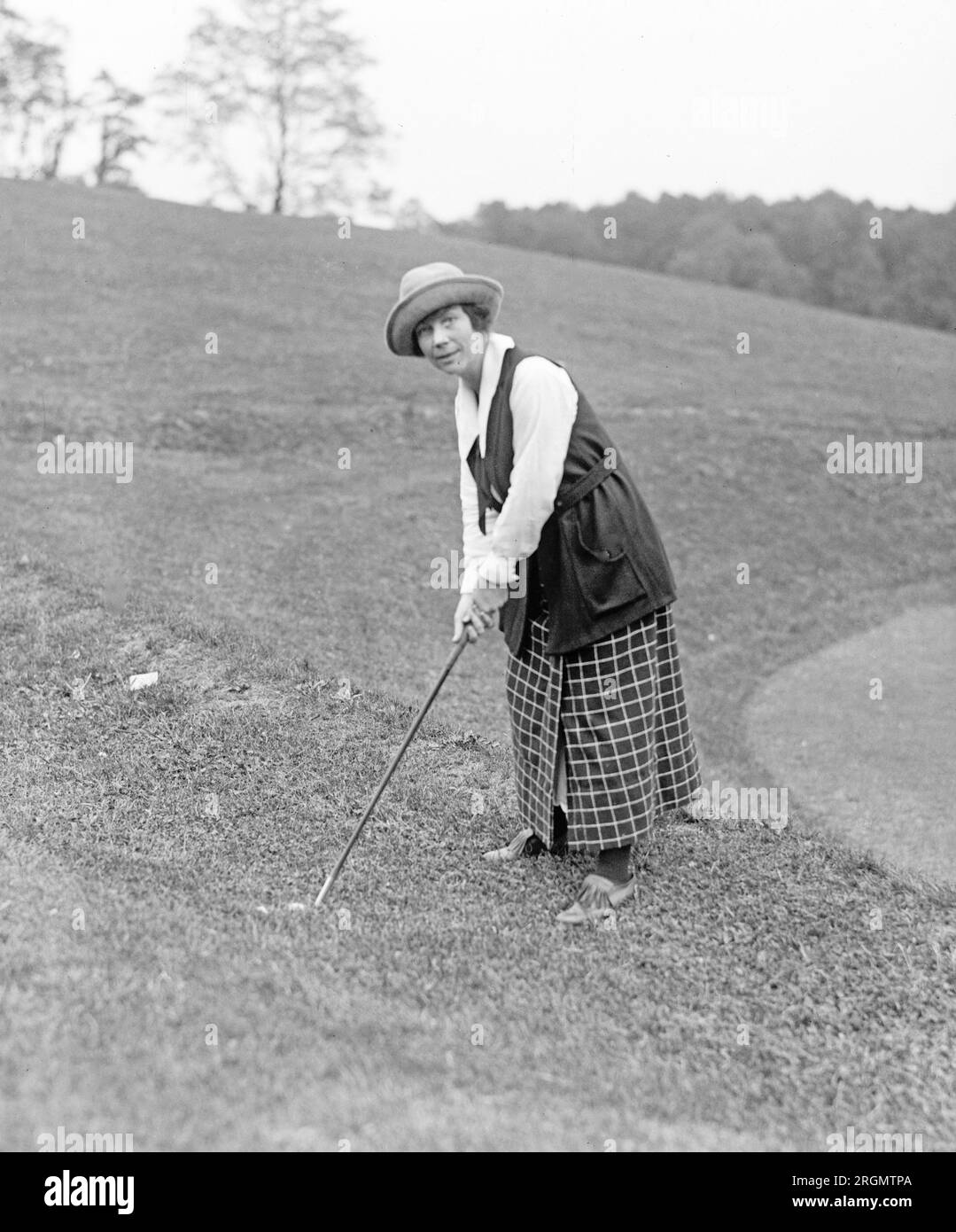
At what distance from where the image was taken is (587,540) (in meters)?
4.02

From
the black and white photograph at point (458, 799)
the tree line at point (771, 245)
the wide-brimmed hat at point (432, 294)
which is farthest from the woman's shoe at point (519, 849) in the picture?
the tree line at point (771, 245)

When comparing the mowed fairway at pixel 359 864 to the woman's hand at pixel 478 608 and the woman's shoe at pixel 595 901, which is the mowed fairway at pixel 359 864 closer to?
the woman's shoe at pixel 595 901

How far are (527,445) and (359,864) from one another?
165 cm

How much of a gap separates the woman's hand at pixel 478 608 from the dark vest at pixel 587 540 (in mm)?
142

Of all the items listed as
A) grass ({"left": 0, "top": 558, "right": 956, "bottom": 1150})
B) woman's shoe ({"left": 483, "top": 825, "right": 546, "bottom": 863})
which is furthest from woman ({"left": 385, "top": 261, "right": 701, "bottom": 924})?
grass ({"left": 0, "top": 558, "right": 956, "bottom": 1150})

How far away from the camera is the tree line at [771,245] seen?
38500 mm

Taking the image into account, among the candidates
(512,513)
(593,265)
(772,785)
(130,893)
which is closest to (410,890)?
(130,893)

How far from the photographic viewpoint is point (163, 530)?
9359mm

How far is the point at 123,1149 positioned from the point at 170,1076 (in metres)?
0.24

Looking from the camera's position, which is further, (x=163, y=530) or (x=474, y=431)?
(x=163, y=530)

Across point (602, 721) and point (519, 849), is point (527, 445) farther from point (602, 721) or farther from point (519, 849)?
point (519, 849)

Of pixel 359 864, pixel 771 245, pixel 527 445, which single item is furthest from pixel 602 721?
pixel 771 245

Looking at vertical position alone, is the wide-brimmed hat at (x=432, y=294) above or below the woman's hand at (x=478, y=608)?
above

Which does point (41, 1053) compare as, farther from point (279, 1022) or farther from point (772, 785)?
point (772, 785)
